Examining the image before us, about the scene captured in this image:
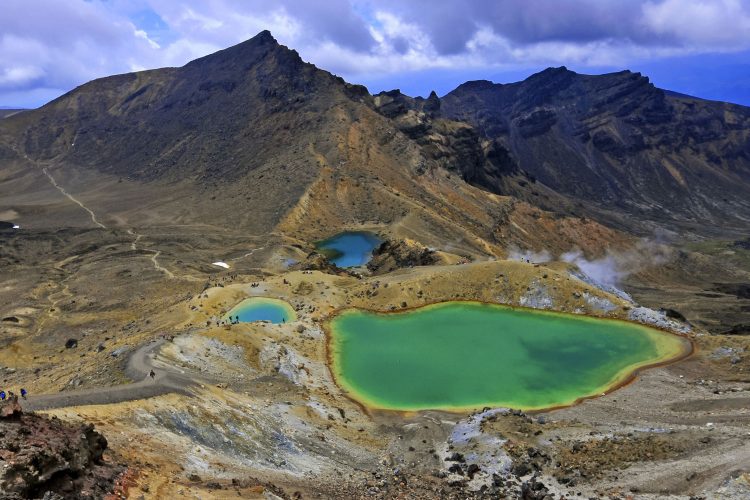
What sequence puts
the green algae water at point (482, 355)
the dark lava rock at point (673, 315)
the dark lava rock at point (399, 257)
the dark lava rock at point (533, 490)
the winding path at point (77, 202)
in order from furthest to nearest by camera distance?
1. the winding path at point (77, 202)
2. the dark lava rock at point (399, 257)
3. the dark lava rock at point (673, 315)
4. the green algae water at point (482, 355)
5. the dark lava rock at point (533, 490)

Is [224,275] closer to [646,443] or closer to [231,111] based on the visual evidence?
[646,443]

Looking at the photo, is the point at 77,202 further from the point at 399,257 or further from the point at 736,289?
the point at 736,289

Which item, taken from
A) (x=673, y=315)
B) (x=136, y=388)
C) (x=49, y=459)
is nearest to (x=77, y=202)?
(x=136, y=388)

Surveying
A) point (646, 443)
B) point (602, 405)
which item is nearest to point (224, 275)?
point (602, 405)

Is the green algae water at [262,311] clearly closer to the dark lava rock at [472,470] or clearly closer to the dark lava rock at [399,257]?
the dark lava rock at [399,257]

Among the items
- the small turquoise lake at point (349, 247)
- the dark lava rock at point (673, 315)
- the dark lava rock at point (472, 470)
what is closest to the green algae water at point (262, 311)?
the dark lava rock at point (472, 470)

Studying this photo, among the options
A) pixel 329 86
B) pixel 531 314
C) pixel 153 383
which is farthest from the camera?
pixel 329 86
